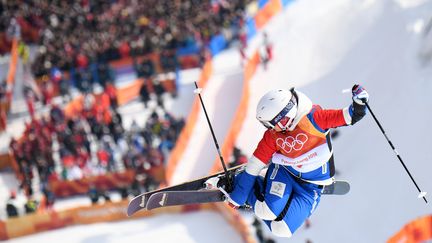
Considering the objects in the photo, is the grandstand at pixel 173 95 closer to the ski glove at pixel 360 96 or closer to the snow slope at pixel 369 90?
the snow slope at pixel 369 90

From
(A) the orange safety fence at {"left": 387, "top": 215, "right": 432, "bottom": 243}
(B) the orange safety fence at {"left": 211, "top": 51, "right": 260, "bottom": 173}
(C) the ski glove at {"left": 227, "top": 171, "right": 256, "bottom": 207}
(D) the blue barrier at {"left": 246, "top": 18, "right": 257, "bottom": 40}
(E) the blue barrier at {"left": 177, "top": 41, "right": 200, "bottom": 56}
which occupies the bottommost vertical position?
(A) the orange safety fence at {"left": 387, "top": 215, "right": 432, "bottom": 243}

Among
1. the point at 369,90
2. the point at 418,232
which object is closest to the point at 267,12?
the point at 369,90

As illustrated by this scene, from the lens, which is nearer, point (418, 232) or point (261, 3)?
point (418, 232)

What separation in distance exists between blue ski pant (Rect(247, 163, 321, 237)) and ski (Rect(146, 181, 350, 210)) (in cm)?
60

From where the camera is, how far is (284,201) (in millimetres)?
8617

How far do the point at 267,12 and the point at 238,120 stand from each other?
318 inches

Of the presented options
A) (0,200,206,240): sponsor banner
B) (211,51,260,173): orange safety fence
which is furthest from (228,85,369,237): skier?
(0,200,206,240): sponsor banner

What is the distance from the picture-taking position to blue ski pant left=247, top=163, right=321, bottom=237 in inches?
337

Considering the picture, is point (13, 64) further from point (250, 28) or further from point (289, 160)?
point (289, 160)

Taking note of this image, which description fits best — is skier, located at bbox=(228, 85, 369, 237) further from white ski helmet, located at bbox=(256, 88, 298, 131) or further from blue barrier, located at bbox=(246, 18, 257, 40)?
blue barrier, located at bbox=(246, 18, 257, 40)

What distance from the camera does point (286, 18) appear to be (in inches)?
973

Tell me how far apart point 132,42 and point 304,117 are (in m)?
16.3

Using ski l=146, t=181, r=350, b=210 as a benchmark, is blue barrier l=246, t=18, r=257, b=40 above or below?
above

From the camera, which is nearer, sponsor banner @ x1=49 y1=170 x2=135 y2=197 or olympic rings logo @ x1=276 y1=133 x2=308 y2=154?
olympic rings logo @ x1=276 y1=133 x2=308 y2=154
